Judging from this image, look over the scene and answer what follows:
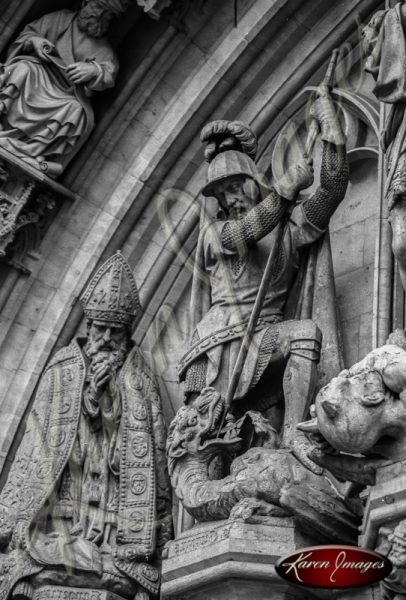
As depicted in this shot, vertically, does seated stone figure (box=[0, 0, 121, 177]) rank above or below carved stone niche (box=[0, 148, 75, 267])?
above

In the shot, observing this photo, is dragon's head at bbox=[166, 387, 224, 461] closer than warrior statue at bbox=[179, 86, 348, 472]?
Yes

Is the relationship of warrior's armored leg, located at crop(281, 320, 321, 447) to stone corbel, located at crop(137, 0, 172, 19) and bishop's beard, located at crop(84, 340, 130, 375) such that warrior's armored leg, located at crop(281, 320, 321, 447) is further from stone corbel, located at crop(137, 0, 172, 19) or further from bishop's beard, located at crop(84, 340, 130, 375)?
stone corbel, located at crop(137, 0, 172, 19)

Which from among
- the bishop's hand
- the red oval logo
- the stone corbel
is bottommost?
the red oval logo

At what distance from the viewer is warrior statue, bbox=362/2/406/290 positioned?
746cm

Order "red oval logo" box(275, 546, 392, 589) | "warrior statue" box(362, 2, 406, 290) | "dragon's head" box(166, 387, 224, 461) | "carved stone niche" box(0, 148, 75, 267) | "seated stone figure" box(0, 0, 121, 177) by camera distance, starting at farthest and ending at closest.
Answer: "seated stone figure" box(0, 0, 121, 177), "carved stone niche" box(0, 148, 75, 267), "dragon's head" box(166, 387, 224, 461), "warrior statue" box(362, 2, 406, 290), "red oval logo" box(275, 546, 392, 589)

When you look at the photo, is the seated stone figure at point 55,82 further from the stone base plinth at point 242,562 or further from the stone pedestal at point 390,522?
the stone pedestal at point 390,522

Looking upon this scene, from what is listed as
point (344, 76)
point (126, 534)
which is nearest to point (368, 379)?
point (126, 534)

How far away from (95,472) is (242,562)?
1651 millimetres

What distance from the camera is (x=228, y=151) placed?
29.5ft

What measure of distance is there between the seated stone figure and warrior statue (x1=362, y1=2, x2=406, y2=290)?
7.98ft

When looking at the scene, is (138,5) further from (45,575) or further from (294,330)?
(45,575)

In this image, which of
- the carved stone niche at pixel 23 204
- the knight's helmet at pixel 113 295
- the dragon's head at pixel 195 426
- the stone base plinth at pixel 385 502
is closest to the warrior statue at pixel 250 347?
the dragon's head at pixel 195 426

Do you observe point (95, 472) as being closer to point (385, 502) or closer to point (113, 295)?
point (113, 295)

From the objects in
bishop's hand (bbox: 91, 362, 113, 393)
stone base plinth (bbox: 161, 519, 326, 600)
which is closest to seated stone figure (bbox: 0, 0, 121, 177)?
bishop's hand (bbox: 91, 362, 113, 393)
